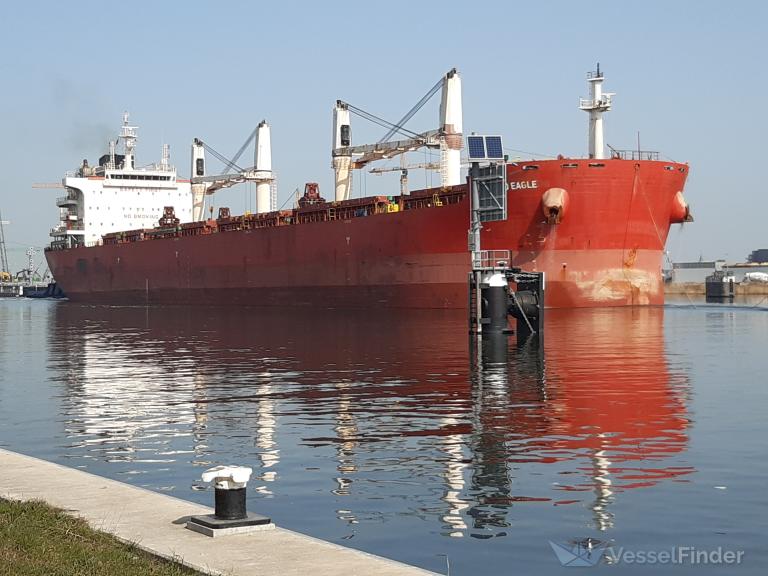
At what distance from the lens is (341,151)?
193 ft

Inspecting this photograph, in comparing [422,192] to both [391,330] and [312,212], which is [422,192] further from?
[391,330]

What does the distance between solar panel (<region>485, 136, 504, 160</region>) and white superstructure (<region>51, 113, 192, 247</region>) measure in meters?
52.4

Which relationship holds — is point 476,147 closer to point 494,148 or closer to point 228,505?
point 494,148

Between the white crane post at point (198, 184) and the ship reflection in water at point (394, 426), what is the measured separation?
4922cm

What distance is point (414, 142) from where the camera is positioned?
176 ft

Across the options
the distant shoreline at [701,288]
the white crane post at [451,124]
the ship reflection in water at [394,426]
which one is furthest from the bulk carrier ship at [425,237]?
the distant shoreline at [701,288]

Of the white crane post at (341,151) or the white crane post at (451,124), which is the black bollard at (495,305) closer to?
the white crane post at (451,124)

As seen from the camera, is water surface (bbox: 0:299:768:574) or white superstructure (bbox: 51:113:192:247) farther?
white superstructure (bbox: 51:113:192:247)

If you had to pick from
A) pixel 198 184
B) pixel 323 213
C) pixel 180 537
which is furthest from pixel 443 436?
pixel 198 184

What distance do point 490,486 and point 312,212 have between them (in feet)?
157

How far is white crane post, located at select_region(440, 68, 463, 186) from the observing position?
51.8 m

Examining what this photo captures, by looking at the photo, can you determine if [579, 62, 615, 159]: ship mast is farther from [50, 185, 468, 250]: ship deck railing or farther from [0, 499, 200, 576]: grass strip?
[0, 499, 200, 576]: grass strip

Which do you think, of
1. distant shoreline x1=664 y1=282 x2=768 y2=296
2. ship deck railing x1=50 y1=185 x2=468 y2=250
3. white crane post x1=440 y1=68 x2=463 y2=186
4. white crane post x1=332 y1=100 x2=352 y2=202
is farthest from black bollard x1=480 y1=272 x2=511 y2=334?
distant shoreline x1=664 y1=282 x2=768 y2=296

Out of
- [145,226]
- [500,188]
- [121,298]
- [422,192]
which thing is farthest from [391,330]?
[145,226]
